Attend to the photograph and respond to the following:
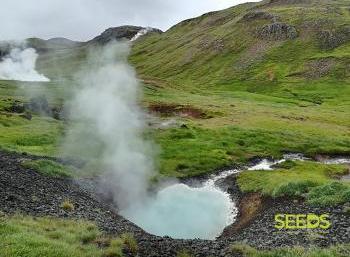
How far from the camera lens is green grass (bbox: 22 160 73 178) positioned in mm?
52625

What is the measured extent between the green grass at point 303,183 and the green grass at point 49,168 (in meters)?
19.7

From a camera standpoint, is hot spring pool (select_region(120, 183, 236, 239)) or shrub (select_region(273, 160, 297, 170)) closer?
hot spring pool (select_region(120, 183, 236, 239))

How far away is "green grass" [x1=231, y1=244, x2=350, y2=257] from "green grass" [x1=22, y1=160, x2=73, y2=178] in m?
27.8

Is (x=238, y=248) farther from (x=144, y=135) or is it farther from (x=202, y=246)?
(x=144, y=135)

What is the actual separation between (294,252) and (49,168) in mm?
32255

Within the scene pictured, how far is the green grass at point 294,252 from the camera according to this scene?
28.5 meters

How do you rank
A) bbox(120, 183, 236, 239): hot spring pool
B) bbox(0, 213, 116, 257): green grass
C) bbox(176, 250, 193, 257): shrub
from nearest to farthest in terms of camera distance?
bbox(0, 213, 116, 257): green grass
bbox(176, 250, 193, 257): shrub
bbox(120, 183, 236, 239): hot spring pool

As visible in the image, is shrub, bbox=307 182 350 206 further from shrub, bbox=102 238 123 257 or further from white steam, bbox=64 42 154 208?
shrub, bbox=102 238 123 257

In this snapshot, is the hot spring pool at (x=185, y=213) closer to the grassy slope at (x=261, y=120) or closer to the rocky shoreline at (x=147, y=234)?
the rocky shoreline at (x=147, y=234)

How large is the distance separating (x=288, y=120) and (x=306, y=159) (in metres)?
33.1

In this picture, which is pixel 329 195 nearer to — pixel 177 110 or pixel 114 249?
pixel 114 249

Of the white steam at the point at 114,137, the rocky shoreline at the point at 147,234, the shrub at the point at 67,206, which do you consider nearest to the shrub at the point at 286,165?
the rocky shoreline at the point at 147,234

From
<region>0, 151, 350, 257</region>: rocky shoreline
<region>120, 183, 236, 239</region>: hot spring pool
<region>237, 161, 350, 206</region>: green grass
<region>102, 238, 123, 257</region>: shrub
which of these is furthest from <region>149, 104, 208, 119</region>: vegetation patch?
<region>102, 238, 123, 257</region>: shrub

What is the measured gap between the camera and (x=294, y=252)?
2892 centimetres
